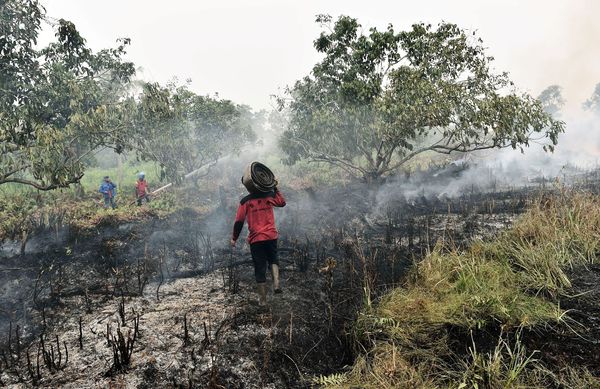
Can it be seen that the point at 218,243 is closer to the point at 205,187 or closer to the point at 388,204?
the point at 388,204

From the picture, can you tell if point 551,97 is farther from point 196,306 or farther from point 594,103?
point 196,306

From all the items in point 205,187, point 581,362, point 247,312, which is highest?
point 205,187

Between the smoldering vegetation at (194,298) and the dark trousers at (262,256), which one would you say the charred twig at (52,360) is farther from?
the dark trousers at (262,256)

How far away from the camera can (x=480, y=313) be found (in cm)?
383

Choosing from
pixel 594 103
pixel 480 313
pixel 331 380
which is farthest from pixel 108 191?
pixel 594 103

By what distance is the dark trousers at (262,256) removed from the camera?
5.00 metres

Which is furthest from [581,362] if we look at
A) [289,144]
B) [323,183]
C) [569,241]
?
[323,183]

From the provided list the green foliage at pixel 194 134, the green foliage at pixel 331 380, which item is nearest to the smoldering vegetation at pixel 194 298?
the green foliage at pixel 331 380

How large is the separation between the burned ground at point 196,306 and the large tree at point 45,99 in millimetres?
1781

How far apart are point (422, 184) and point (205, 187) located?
9974 mm

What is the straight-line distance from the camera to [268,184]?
522 cm

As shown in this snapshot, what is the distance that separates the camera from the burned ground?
354cm

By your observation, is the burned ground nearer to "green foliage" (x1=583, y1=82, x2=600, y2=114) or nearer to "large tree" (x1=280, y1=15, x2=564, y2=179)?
"large tree" (x1=280, y1=15, x2=564, y2=179)

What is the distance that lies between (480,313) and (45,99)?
10.8 metres
